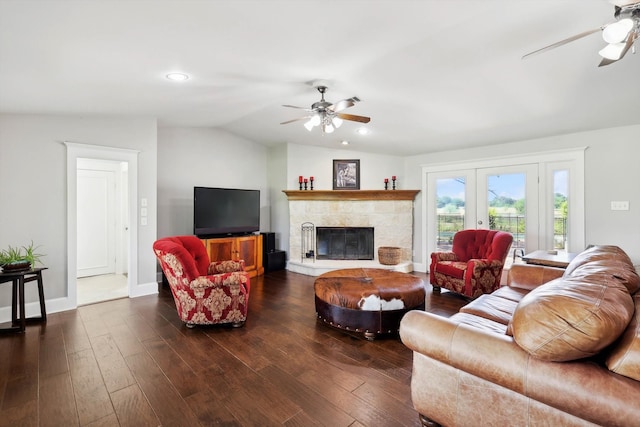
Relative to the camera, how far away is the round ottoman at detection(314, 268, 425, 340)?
273 centimetres

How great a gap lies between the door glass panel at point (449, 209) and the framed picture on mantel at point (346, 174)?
5.16 feet

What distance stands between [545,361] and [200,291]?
273 cm

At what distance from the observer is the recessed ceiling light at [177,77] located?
2.72m

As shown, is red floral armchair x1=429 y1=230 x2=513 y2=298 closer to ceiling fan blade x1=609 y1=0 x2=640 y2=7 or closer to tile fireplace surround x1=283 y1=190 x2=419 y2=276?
tile fireplace surround x1=283 y1=190 x2=419 y2=276

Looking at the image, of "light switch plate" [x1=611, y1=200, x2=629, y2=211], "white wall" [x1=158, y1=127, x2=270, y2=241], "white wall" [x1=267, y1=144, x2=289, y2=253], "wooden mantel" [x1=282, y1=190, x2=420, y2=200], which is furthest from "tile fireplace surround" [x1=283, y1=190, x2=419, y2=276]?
"light switch plate" [x1=611, y1=200, x2=629, y2=211]

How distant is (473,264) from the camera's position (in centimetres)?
376

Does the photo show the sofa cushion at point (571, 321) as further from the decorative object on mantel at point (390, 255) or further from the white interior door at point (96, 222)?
the white interior door at point (96, 222)

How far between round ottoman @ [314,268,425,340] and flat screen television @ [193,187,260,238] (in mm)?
2574

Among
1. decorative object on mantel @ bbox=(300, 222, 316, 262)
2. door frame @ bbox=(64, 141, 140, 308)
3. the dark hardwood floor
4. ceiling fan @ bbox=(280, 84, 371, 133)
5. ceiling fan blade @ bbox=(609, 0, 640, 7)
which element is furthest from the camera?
decorative object on mantel @ bbox=(300, 222, 316, 262)

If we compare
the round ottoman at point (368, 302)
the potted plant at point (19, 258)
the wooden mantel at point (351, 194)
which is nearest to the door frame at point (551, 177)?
the wooden mantel at point (351, 194)

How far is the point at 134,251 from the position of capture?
4.13m

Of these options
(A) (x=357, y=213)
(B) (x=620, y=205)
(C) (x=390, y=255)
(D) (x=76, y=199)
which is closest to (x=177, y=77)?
(D) (x=76, y=199)

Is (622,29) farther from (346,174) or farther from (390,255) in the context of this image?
(346,174)

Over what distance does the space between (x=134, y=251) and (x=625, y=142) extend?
667cm
